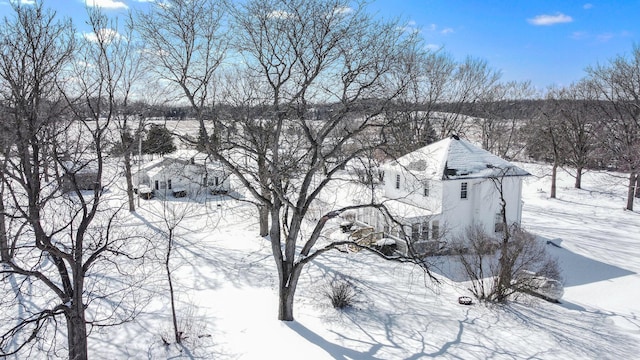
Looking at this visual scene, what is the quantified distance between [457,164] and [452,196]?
1.75m

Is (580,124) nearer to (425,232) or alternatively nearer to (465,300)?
(425,232)

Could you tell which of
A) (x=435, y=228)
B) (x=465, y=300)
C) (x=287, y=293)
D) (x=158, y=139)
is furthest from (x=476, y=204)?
(x=158, y=139)

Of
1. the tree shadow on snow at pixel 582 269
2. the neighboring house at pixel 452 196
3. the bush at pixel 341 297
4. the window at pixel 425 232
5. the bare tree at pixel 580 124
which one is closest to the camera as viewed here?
the bush at pixel 341 297

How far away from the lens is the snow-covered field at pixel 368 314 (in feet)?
38.3

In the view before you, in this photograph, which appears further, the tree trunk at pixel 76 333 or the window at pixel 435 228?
the window at pixel 435 228

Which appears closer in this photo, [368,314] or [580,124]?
[368,314]

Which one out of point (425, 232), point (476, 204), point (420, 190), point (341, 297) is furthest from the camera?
point (420, 190)

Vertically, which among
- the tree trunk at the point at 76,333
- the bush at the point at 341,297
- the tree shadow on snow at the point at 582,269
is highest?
the tree trunk at the point at 76,333

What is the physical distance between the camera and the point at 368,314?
46.3ft

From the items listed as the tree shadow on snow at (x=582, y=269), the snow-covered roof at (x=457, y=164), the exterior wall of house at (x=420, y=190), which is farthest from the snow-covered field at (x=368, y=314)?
the snow-covered roof at (x=457, y=164)

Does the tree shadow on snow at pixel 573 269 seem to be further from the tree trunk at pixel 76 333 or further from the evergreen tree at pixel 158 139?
the tree trunk at pixel 76 333

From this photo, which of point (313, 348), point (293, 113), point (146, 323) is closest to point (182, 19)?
point (293, 113)

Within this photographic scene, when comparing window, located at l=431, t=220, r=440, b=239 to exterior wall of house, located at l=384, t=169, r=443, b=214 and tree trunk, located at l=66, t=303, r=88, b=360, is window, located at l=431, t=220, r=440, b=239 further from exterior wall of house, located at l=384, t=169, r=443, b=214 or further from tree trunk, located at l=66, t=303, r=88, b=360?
tree trunk, located at l=66, t=303, r=88, b=360

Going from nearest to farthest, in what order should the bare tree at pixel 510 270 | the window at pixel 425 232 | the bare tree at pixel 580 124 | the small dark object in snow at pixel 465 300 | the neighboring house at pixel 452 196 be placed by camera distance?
the small dark object in snow at pixel 465 300
the bare tree at pixel 510 270
the window at pixel 425 232
the neighboring house at pixel 452 196
the bare tree at pixel 580 124
